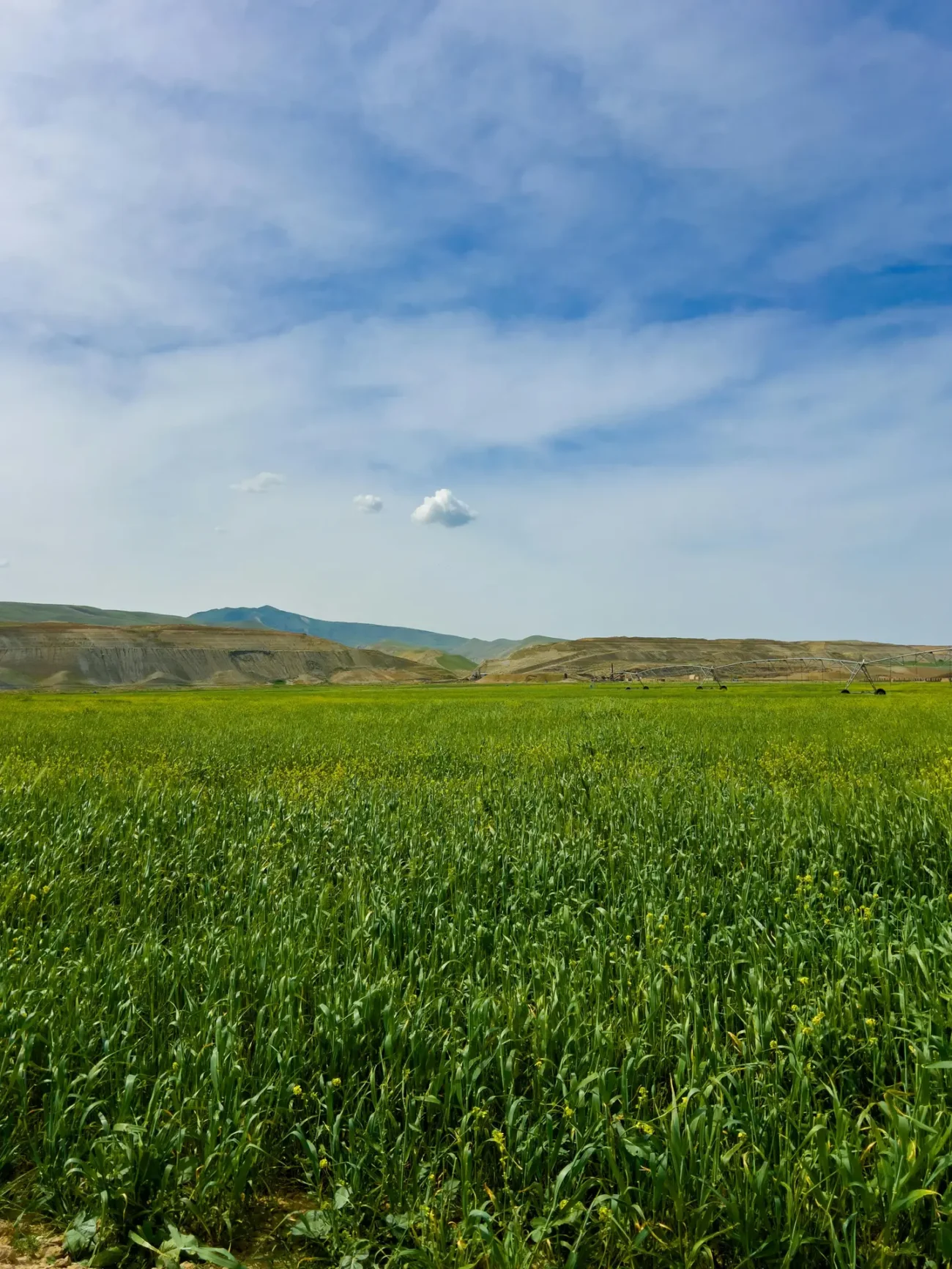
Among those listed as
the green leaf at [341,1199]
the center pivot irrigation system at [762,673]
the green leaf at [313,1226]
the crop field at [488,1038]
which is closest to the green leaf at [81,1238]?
the crop field at [488,1038]

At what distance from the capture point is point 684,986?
4629mm

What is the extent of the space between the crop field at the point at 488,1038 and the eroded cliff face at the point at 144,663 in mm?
154461

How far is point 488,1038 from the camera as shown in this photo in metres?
3.98

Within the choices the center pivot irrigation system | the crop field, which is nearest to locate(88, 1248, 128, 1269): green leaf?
the crop field

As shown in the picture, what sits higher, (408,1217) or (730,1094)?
(730,1094)

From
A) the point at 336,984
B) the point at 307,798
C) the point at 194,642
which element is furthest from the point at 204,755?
the point at 194,642

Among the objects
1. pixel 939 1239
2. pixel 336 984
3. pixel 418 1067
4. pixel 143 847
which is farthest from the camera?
pixel 143 847

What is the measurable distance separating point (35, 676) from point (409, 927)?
179755mm

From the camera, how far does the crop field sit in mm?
2932

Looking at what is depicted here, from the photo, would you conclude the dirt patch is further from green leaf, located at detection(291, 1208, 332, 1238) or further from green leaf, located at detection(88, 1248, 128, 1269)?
green leaf, located at detection(291, 1208, 332, 1238)

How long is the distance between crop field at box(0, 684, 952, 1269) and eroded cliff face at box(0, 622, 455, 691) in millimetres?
154461

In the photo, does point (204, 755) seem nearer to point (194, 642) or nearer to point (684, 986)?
point (684, 986)

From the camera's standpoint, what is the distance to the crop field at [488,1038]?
2932 mm

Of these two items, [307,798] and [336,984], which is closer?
[336,984]
